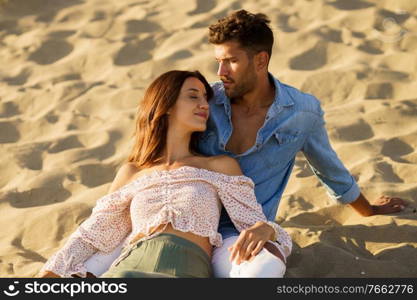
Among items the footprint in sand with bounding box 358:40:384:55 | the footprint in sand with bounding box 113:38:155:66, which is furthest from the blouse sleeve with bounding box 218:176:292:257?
the footprint in sand with bounding box 113:38:155:66

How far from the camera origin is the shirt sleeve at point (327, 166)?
4.43 metres

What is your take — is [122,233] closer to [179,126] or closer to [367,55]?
[179,126]

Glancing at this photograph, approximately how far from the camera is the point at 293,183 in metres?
5.05

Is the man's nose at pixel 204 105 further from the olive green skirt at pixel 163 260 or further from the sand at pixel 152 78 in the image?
the sand at pixel 152 78

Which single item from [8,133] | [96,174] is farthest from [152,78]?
[96,174]

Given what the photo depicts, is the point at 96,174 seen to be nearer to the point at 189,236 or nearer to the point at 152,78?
the point at 152,78

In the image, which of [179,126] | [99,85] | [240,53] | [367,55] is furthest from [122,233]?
[367,55]

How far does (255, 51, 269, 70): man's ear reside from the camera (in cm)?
441

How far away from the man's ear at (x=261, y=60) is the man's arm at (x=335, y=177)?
403 millimetres

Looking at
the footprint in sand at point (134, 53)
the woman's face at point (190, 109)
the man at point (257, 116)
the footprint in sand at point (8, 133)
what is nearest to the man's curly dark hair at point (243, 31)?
the man at point (257, 116)

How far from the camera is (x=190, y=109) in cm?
409

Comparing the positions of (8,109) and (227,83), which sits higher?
(227,83)

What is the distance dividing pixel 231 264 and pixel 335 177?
3.82 feet

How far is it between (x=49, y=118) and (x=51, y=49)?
47.9 inches
